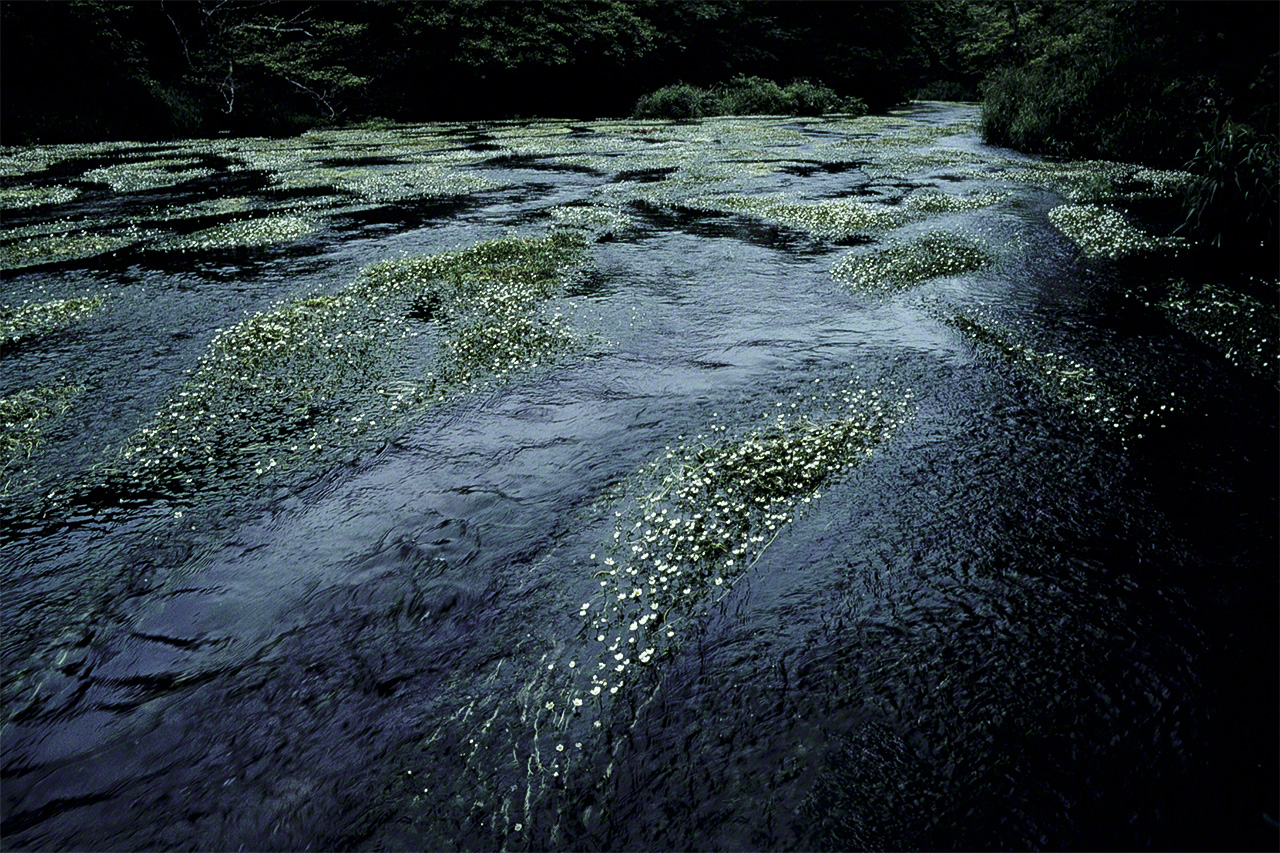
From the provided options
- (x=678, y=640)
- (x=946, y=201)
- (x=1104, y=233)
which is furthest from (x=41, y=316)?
(x=1104, y=233)

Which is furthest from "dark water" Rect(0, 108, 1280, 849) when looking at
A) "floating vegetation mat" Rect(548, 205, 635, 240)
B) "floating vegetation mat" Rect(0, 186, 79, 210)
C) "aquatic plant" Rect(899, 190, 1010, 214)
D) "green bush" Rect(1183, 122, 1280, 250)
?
"floating vegetation mat" Rect(0, 186, 79, 210)

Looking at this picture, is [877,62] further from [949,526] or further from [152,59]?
[949,526]

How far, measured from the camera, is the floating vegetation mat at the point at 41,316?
33.6ft

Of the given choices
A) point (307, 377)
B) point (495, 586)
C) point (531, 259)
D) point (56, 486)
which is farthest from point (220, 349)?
point (495, 586)

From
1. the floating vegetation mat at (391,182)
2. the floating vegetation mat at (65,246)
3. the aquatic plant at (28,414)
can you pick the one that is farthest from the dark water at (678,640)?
the floating vegetation mat at (391,182)

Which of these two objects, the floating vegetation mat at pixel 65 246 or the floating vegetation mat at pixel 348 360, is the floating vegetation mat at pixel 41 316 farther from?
the floating vegetation mat at pixel 65 246

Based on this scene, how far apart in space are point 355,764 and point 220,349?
26.0ft

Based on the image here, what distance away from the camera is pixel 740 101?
52.4 m

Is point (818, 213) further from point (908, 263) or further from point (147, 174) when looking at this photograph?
point (147, 174)

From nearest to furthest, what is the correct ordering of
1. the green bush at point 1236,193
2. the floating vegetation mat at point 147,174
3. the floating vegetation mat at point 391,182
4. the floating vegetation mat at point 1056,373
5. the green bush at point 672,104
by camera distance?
the floating vegetation mat at point 1056,373, the green bush at point 1236,193, the floating vegetation mat at point 391,182, the floating vegetation mat at point 147,174, the green bush at point 672,104

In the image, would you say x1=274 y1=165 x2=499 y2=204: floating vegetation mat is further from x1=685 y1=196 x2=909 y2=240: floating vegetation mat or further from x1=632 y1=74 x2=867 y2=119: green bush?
x1=632 y1=74 x2=867 y2=119: green bush

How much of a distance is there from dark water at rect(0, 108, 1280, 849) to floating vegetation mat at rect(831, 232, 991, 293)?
3669 millimetres

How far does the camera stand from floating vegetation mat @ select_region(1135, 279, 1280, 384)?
29.2 ft

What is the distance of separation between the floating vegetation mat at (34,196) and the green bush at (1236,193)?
94.6 feet
